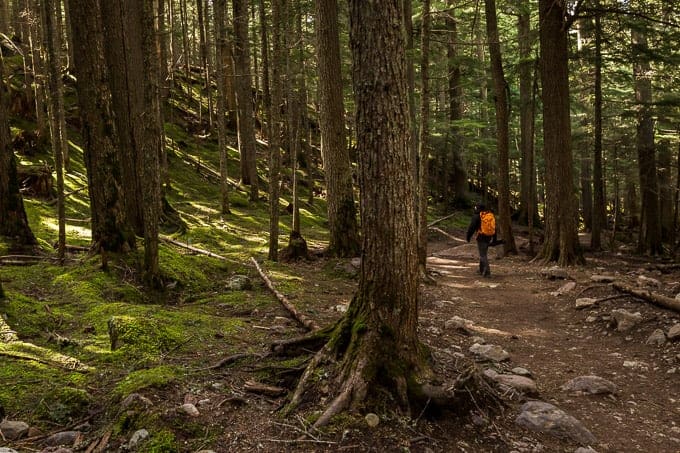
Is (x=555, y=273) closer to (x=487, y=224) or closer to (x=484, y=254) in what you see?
(x=484, y=254)

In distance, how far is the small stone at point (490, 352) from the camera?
6430 millimetres

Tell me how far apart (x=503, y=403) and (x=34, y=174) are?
15.4 metres

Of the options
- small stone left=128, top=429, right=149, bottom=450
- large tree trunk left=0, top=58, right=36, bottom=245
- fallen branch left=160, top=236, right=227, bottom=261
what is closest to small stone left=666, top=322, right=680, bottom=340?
small stone left=128, top=429, right=149, bottom=450

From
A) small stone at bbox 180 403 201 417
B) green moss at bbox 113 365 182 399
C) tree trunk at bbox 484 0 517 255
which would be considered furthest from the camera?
tree trunk at bbox 484 0 517 255

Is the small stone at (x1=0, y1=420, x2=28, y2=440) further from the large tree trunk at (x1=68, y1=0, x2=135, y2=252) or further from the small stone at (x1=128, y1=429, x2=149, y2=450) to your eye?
the large tree trunk at (x1=68, y1=0, x2=135, y2=252)

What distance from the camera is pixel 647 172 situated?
16906 mm

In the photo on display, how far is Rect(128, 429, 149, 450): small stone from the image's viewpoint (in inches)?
141

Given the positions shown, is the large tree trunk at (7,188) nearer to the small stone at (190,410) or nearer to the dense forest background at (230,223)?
the dense forest background at (230,223)

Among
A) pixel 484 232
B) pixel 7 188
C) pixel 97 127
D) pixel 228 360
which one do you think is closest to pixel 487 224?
pixel 484 232

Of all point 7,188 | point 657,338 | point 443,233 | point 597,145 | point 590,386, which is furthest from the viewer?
point 443,233

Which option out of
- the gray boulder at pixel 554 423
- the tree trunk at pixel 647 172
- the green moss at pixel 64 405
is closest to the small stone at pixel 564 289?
the gray boulder at pixel 554 423

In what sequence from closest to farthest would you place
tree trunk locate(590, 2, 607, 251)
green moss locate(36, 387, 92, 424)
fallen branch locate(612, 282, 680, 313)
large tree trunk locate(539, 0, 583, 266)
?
green moss locate(36, 387, 92, 424)
fallen branch locate(612, 282, 680, 313)
large tree trunk locate(539, 0, 583, 266)
tree trunk locate(590, 2, 607, 251)

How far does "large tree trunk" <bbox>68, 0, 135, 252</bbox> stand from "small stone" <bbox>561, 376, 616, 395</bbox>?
23.6ft

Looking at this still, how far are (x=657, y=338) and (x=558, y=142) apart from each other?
24.6 feet
